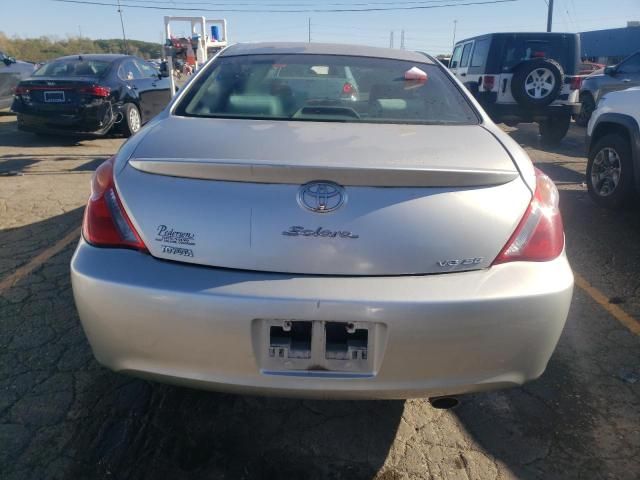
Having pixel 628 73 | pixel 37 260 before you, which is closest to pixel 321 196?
pixel 37 260

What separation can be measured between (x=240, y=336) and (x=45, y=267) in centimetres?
259

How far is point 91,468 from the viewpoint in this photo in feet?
6.33

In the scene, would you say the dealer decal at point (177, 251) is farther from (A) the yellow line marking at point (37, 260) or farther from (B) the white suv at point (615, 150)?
(B) the white suv at point (615, 150)

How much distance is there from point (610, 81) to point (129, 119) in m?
9.35

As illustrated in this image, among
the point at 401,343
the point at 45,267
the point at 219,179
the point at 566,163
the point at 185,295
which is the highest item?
the point at 219,179

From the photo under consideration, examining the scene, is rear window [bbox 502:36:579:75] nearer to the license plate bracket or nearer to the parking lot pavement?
the parking lot pavement

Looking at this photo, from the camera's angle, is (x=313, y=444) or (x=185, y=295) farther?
(x=313, y=444)

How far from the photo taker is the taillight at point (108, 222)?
1736 mm

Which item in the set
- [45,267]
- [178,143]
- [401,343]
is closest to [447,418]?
[401,343]

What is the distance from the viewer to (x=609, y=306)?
3.31 metres

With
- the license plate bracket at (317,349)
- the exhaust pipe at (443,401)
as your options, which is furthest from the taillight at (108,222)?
the exhaust pipe at (443,401)

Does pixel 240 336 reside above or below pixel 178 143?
below

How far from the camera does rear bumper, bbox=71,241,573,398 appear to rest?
1.58 m

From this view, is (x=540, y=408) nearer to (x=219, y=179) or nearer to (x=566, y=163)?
(x=219, y=179)
